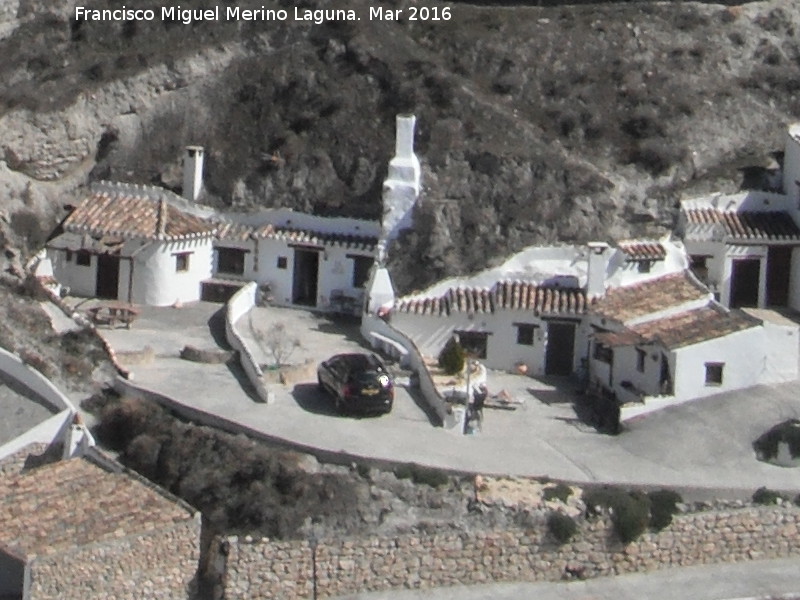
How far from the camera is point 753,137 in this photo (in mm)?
67062

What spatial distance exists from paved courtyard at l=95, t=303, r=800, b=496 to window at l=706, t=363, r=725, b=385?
0.53 meters

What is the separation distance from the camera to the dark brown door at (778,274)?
62.4m

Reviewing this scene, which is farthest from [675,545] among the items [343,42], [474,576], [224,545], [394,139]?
[343,42]

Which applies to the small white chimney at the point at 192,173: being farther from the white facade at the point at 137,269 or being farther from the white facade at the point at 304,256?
the white facade at the point at 137,269

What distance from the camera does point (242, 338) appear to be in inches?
2308

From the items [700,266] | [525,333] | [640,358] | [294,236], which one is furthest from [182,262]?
[700,266]

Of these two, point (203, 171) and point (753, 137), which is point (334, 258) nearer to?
point (203, 171)

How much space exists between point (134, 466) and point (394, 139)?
19.1m

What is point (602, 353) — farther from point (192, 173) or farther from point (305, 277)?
point (192, 173)

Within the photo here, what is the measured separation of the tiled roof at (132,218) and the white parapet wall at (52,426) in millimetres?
9887

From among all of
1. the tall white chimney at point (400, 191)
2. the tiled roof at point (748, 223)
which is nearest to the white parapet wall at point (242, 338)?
the tall white chimney at point (400, 191)

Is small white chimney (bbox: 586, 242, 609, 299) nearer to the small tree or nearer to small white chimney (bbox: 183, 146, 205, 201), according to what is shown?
the small tree

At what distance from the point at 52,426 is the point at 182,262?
1287 cm

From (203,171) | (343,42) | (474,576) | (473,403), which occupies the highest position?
(343,42)
